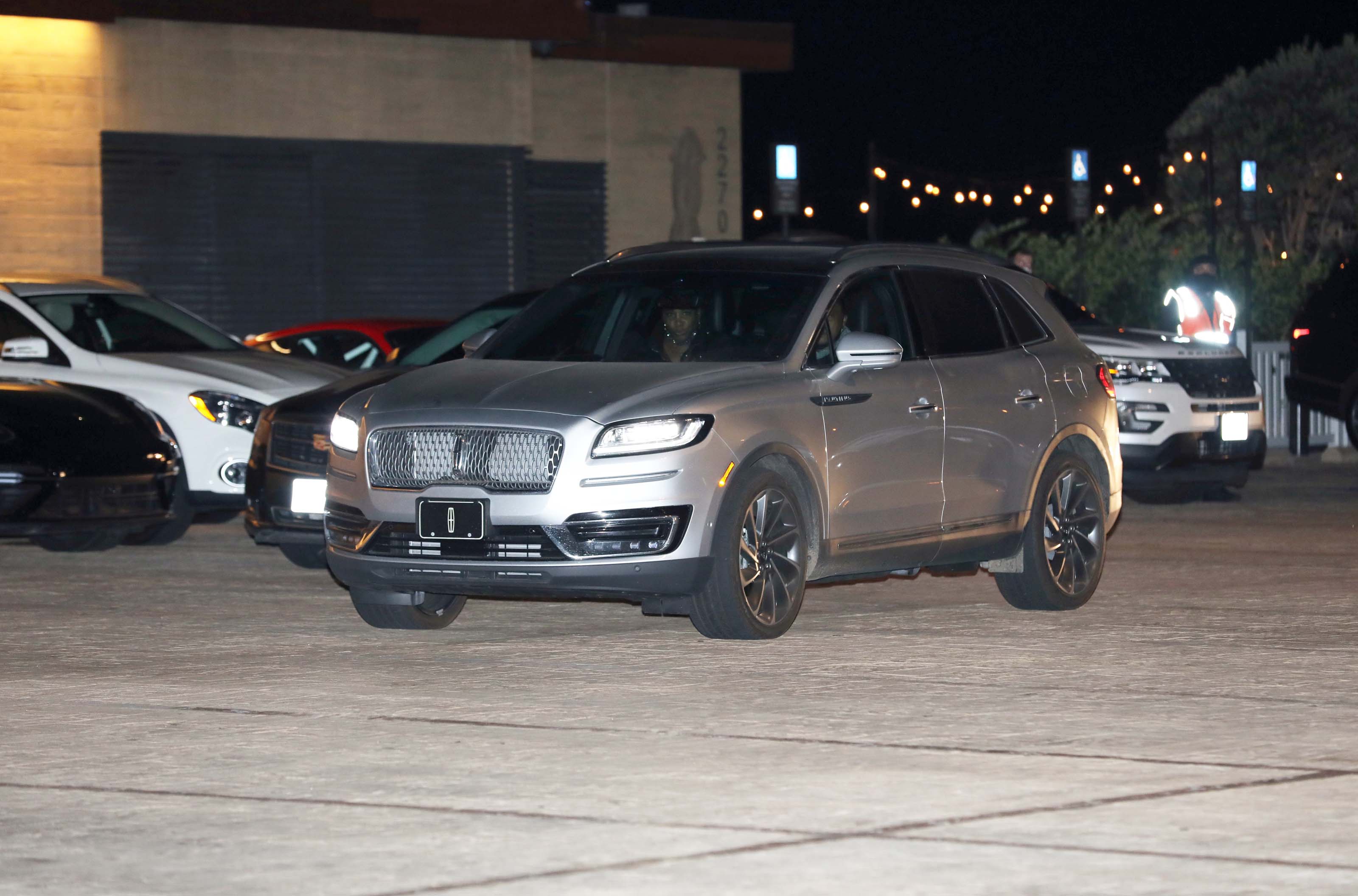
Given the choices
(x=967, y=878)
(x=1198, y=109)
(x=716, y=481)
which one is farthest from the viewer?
(x=1198, y=109)

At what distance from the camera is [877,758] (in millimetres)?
7512

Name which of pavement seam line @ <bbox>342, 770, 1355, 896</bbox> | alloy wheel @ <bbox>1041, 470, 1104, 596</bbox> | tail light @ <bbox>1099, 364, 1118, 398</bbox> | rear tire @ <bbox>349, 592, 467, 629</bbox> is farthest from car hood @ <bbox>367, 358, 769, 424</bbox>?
pavement seam line @ <bbox>342, 770, 1355, 896</bbox>

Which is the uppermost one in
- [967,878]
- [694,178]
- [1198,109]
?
[1198,109]

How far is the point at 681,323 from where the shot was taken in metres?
10.8

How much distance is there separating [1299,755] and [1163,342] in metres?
10.2

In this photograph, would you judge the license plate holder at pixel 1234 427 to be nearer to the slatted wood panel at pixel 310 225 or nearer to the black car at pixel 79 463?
the black car at pixel 79 463

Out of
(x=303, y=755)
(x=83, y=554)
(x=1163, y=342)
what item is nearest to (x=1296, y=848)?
(x=303, y=755)

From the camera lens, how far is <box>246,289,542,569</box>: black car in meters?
12.4

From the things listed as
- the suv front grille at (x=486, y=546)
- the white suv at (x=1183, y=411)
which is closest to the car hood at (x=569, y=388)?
the suv front grille at (x=486, y=546)

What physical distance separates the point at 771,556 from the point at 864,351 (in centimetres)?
96

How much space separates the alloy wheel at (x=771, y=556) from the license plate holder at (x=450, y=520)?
1.09m

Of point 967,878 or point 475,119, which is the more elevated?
point 475,119

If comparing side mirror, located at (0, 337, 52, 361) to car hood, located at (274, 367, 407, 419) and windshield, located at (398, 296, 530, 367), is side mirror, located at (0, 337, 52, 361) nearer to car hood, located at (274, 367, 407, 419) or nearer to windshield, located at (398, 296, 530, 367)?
windshield, located at (398, 296, 530, 367)

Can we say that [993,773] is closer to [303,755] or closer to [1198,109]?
[303,755]
